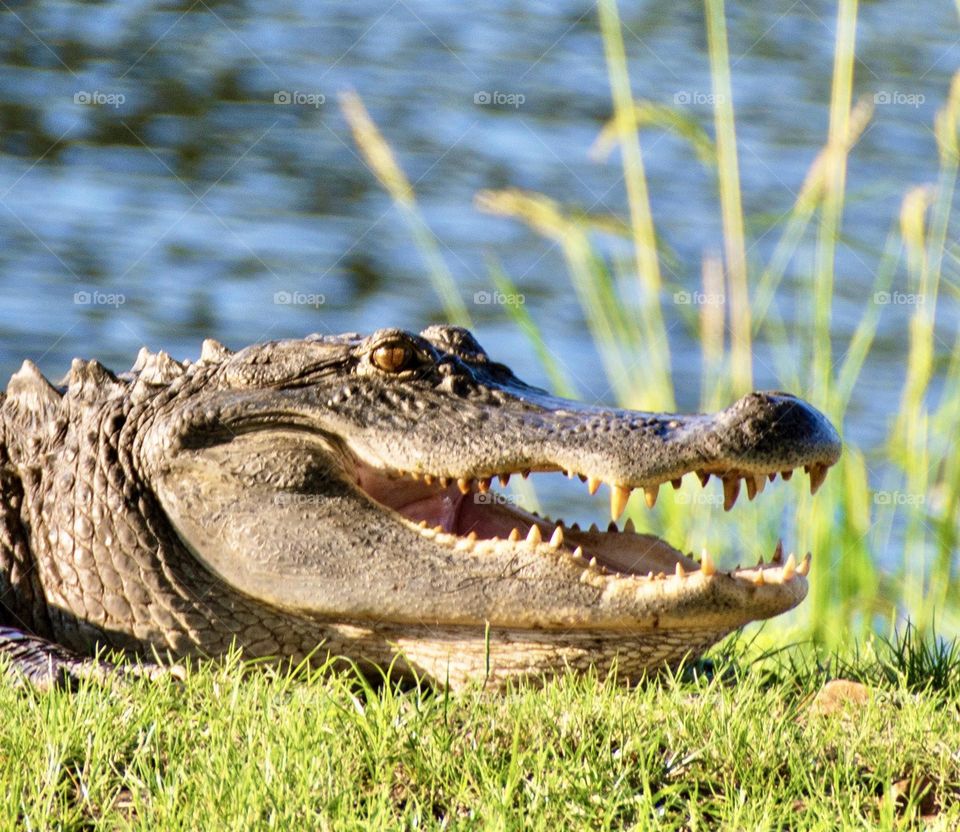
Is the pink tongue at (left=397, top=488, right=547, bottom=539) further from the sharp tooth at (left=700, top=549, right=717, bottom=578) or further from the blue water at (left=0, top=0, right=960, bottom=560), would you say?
the blue water at (left=0, top=0, right=960, bottom=560)

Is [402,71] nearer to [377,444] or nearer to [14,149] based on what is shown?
[14,149]

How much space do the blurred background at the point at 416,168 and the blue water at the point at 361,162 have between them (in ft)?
0.10

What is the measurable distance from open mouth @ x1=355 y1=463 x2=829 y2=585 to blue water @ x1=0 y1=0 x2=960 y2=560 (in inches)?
206

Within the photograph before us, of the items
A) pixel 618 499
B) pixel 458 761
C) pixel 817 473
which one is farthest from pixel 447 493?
pixel 458 761

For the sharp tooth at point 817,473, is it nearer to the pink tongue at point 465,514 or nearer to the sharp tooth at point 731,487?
the sharp tooth at point 731,487

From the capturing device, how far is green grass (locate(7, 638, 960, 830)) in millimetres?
2686

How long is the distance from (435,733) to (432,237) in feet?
29.3

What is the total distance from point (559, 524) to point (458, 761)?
108 centimetres

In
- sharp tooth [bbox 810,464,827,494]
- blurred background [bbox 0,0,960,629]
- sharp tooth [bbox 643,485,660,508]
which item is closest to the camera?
sharp tooth [bbox 643,485,660,508]

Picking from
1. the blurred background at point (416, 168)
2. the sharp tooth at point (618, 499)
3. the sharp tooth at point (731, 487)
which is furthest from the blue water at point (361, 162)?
the sharp tooth at point (618, 499)

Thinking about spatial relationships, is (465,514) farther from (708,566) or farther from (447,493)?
(708,566)

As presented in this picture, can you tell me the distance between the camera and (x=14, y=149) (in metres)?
13.2

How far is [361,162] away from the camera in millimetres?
13414

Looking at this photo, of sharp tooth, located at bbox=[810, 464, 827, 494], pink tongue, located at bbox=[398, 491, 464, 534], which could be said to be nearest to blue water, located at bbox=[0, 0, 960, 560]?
pink tongue, located at bbox=[398, 491, 464, 534]
